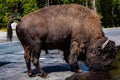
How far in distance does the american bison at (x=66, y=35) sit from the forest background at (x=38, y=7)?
31.8 m

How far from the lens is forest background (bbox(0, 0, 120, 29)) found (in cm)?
→ 4340

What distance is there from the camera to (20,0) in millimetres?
43719

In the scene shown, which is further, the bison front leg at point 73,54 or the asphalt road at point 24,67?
the bison front leg at point 73,54

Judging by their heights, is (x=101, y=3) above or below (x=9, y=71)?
below

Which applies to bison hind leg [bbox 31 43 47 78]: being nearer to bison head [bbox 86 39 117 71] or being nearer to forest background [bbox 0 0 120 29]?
bison head [bbox 86 39 117 71]

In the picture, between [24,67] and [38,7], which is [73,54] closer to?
[24,67]

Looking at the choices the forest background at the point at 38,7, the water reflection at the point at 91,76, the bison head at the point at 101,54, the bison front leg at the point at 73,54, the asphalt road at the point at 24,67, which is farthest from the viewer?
the forest background at the point at 38,7

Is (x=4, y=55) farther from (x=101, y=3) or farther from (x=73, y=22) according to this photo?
(x=101, y=3)

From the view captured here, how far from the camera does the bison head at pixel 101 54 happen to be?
985cm

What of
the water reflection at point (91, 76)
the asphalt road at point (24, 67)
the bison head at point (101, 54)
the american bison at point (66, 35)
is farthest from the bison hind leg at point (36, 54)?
the bison head at point (101, 54)

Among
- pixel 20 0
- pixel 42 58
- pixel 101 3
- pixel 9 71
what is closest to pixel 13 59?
pixel 42 58

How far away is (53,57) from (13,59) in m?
1.52

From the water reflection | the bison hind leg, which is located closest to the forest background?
the bison hind leg

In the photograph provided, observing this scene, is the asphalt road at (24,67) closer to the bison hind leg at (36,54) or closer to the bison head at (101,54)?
the bison hind leg at (36,54)
